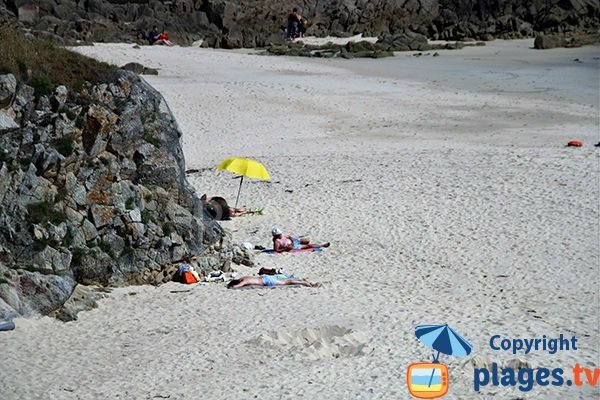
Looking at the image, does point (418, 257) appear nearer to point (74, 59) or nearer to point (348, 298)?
point (348, 298)

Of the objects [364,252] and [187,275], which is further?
[364,252]

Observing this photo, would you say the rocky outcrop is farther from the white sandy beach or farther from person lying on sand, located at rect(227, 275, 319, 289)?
person lying on sand, located at rect(227, 275, 319, 289)

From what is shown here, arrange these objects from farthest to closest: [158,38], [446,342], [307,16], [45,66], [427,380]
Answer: [307,16] < [158,38] < [45,66] < [446,342] < [427,380]

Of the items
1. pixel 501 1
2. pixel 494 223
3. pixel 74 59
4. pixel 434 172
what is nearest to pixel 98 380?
pixel 74 59

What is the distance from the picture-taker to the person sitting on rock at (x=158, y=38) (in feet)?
128

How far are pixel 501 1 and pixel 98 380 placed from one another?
130 feet

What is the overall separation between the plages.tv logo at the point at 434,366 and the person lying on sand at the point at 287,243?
12.9ft

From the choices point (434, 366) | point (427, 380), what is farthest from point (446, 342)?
point (427, 380)

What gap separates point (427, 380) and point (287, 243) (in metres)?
4.94

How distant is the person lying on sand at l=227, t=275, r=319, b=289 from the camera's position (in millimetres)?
12394

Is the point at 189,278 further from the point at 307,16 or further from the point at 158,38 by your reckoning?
the point at 307,16

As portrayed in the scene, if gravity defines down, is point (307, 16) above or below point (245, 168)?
above

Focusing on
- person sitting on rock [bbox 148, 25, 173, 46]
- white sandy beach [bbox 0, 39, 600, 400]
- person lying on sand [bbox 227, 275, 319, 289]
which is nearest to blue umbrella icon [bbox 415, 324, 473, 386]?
white sandy beach [bbox 0, 39, 600, 400]

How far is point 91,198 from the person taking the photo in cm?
1232
